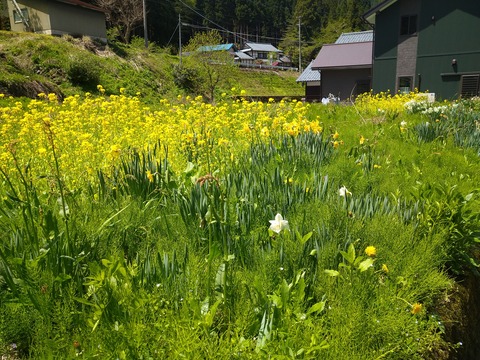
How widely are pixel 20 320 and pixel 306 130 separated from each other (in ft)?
12.0

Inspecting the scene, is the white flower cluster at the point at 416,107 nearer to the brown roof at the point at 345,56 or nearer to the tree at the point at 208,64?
the brown roof at the point at 345,56

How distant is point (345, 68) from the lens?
24109mm

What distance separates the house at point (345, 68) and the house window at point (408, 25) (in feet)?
11.4

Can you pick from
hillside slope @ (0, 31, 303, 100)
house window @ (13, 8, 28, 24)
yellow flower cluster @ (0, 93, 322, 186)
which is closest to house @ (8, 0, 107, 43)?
house window @ (13, 8, 28, 24)

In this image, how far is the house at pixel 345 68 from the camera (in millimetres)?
23844

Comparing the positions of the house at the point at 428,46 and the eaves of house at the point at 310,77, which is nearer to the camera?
the house at the point at 428,46

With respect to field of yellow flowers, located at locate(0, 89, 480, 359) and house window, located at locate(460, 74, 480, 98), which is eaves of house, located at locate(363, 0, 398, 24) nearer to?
house window, located at locate(460, 74, 480, 98)

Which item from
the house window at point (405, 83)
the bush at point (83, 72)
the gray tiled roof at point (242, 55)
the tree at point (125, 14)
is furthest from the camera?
the gray tiled roof at point (242, 55)

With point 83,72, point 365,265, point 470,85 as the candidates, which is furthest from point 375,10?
point 365,265

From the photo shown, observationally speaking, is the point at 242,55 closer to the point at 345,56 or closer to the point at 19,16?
the point at 345,56

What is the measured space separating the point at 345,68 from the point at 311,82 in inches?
242

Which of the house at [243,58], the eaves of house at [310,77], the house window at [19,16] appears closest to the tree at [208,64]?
the eaves of house at [310,77]

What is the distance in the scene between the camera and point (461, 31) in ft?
58.4

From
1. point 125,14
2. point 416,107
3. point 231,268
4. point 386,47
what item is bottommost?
point 231,268
